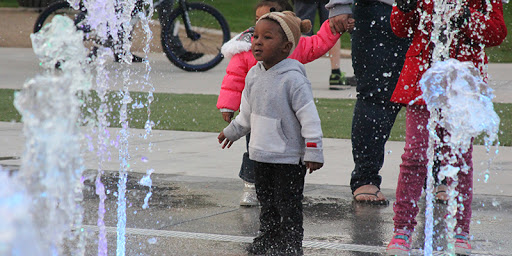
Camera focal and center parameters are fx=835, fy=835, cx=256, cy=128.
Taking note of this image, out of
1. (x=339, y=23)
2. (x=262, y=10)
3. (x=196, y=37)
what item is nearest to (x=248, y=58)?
(x=262, y=10)

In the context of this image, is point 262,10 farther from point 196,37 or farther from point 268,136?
point 196,37

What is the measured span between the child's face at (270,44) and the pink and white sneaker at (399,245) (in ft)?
3.17

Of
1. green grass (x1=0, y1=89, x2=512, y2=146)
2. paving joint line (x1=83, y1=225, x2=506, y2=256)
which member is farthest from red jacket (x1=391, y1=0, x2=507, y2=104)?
green grass (x1=0, y1=89, x2=512, y2=146)

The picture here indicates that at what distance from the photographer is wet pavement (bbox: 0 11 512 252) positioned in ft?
12.6

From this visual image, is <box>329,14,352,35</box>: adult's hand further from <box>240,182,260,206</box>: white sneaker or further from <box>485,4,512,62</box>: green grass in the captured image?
<box>485,4,512,62</box>: green grass

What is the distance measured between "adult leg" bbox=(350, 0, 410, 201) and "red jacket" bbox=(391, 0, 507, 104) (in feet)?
2.63

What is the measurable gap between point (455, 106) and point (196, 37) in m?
7.67

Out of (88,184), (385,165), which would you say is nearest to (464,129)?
(385,165)

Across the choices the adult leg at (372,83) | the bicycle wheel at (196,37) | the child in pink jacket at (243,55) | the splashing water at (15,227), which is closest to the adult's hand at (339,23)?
the child in pink jacket at (243,55)

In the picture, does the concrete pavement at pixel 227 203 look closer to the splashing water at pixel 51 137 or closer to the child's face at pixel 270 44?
the splashing water at pixel 51 137

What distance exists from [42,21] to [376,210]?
8362 millimetres

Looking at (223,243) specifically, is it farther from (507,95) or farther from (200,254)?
(507,95)

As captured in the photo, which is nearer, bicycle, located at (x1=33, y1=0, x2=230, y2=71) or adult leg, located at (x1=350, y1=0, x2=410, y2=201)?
adult leg, located at (x1=350, y1=0, x2=410, y2=201)

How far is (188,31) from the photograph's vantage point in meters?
11.1
